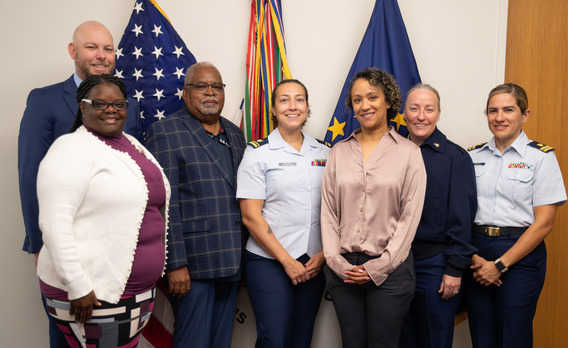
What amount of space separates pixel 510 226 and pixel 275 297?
4.10ft

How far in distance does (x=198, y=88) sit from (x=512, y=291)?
76.2 inches

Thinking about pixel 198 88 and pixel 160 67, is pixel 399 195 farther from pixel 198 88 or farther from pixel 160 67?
pixel 160 67

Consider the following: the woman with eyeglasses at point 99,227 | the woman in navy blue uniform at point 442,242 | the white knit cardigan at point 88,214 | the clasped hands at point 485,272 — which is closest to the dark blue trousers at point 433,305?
the woman in navy blue uniform at point 442,242

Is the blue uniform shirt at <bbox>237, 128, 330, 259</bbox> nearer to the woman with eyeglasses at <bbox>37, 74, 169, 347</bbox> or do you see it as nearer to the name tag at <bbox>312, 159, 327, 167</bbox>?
the name tag at <bbox>312, 159, 327, 167</bbox>

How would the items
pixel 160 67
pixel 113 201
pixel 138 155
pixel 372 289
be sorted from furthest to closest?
pixel 160 67, pixel 372 289, pixel 138 155, pixel 113 201

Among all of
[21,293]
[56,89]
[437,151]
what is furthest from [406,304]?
[21,293]

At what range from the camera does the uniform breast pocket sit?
195 cm

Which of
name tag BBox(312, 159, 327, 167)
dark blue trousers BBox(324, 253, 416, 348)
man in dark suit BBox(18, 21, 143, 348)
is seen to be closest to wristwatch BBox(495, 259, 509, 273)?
dark blue trousers BBox(324, 253, 416, 348)

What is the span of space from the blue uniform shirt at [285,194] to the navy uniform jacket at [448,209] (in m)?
0.55

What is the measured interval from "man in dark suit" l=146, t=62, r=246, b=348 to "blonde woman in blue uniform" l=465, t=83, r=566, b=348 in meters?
1.28

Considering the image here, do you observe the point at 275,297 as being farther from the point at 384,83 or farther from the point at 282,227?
the point at 384,83

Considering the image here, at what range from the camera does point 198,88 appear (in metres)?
2.14

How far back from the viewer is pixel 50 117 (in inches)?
75.5

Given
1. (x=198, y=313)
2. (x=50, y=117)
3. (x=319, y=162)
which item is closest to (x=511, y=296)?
(x=319, y=162)
